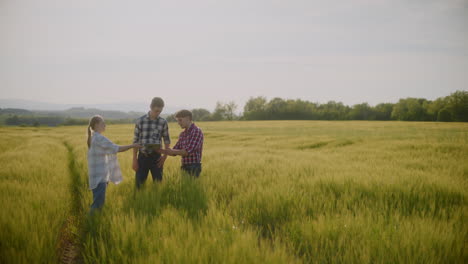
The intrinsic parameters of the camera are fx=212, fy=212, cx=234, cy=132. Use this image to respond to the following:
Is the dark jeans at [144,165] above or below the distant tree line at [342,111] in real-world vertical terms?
below

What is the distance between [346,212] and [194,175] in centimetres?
312

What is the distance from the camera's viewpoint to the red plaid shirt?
4.55 meters

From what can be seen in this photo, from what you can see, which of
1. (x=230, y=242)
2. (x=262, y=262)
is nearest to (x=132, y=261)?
(x=230, y=242)

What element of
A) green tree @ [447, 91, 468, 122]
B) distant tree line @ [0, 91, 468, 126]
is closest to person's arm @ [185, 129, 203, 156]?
distant tree line @ [0, 91, 468, 126]

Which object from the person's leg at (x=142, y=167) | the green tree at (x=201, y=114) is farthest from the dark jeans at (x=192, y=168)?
the green tree at (x=201, y=114)

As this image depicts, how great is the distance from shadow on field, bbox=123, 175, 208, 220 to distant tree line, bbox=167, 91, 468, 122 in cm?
8760

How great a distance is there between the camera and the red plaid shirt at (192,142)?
179 inches

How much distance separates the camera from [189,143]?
457 cm

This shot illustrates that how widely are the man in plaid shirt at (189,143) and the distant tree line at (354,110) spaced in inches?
3431

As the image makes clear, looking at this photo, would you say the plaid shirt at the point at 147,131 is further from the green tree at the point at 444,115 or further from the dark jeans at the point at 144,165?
the green tree at the point at 444,115

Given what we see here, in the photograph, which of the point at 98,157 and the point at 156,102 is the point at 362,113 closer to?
the point at 156,102

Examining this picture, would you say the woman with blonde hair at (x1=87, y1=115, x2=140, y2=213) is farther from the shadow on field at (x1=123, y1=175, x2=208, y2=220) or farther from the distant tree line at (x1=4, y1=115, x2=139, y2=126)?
the distant tree line at (x1=4, y1=115, x2=139, y2=126)

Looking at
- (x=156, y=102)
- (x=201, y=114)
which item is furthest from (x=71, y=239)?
(x=201, y=114)

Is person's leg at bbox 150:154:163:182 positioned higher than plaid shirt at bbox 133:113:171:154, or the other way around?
plaid shirt at bbox 133:113:171:154
